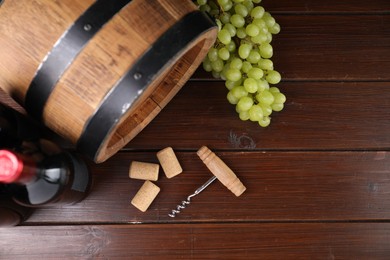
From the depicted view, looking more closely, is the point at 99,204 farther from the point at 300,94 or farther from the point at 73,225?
the point at 300,94

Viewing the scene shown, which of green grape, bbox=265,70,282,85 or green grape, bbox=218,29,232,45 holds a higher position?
green grape, bbox=218,29,232,45

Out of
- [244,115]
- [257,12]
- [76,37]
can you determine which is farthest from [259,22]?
[76,37]

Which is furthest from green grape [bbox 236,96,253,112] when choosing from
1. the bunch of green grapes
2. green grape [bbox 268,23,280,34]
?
green grape [bbox 268,23,280,34]

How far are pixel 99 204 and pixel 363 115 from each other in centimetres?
77

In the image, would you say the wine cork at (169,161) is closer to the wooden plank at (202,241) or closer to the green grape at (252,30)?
the wooden plank at (202,241)

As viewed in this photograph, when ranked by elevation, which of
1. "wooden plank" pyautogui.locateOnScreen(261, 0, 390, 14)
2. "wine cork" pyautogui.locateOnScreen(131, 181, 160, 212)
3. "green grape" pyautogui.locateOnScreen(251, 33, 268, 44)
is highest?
"wooden plank" pyautogui.locateOnScreen(261, 0, 390, 14)

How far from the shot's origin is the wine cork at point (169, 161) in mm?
1237

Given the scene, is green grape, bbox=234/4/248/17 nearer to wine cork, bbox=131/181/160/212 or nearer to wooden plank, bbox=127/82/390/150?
wooden plank, bbox=127/82/390/150

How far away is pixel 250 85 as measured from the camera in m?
1.15

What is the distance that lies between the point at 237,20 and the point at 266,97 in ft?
0.67

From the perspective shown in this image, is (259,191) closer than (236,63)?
No

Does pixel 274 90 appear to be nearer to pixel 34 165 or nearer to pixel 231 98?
pixel 231 98

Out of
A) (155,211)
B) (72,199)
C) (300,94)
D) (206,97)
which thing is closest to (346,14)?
(300,94)

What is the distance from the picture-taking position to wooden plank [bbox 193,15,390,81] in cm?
132
